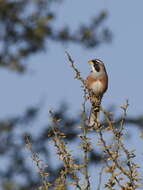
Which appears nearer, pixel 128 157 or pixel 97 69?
pixel 128 157

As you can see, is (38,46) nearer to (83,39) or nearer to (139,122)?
(83,39)

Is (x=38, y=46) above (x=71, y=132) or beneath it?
above

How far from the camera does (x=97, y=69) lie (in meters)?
5.49

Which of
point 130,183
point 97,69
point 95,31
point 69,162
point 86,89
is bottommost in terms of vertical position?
point 130,183

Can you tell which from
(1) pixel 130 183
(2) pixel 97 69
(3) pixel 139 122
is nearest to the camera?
(1) pixel 130 183

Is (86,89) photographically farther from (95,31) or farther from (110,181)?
(95,31)

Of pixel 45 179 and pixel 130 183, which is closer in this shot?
pixel 130 183

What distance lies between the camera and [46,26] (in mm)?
12312

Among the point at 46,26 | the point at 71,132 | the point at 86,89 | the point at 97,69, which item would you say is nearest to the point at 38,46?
the point at 46,26

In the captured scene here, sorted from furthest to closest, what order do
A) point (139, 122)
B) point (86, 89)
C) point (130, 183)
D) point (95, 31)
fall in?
point (139, 122) < point (95, 31) < point (86, 89) < point (130, 183)

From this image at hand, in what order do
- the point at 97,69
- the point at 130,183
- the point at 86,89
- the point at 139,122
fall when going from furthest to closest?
the point at 139,122 → the point at 97,69 → the point at 86,89 → the point at 130,183

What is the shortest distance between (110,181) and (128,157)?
10cm

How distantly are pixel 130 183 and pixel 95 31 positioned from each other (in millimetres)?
10021

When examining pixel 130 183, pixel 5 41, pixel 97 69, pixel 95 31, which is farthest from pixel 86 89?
pixel 5 41
